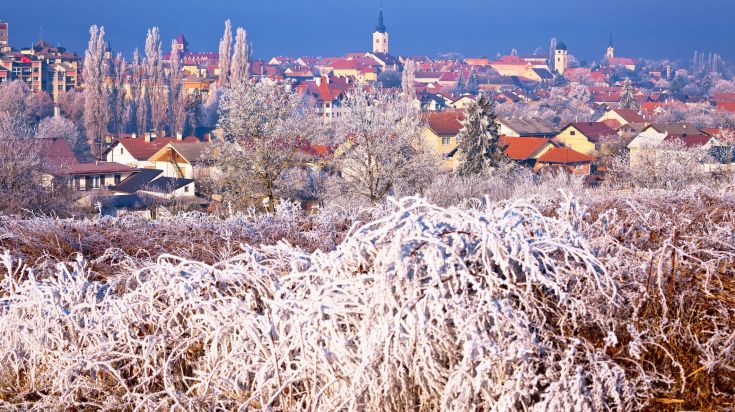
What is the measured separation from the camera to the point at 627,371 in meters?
3.36

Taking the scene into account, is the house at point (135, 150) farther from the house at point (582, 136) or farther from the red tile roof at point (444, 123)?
the house at point (582, 136)

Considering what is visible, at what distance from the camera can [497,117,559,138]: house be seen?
6681 cm

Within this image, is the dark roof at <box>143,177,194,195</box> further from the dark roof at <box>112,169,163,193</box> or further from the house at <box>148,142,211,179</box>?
the house at <box>148,142,211,179</box>

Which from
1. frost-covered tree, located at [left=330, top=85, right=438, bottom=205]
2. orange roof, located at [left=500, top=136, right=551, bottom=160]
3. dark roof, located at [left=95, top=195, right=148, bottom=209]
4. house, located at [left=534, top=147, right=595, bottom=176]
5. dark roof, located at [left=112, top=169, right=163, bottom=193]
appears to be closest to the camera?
frost-covered tree, located at [left=330, top=85, right=438, bottom=205]

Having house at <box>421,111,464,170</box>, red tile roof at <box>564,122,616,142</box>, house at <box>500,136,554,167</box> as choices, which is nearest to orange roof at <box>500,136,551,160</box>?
house at <box>500,136,554,167</box>

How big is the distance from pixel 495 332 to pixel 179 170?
4254 centimetres

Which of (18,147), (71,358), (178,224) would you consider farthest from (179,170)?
(71,358)

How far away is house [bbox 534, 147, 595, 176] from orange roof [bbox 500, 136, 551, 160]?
69cm

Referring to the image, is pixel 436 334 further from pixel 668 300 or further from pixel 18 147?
pixel 18 147

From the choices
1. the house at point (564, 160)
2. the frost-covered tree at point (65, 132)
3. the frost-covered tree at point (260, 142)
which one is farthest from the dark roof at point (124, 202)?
the frost-covered tree at point (65, 132)

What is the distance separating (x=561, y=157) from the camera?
5153 cm

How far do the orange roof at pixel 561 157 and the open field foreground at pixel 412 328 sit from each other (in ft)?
157

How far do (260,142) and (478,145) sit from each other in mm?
15721

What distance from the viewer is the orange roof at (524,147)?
5291cm
